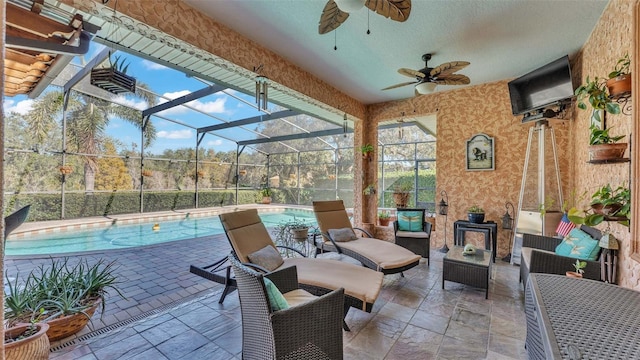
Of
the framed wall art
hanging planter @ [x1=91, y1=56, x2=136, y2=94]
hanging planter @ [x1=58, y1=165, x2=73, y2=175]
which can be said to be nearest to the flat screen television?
the framed wall art

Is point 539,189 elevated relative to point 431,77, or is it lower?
lower

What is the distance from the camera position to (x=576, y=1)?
→ 271 centimetres

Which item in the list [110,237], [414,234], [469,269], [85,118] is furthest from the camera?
[85,118]

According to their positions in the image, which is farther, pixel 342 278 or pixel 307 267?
pixel 307 267

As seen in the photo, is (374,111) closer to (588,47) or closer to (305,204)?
(588,47)

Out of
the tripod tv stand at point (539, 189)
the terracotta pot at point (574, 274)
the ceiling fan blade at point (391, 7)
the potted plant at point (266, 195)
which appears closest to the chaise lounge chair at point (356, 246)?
the terracotta pot at point (574, 274)

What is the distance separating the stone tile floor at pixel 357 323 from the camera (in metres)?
2.06

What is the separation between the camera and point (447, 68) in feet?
10.6

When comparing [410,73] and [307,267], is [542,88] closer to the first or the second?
[410,73]

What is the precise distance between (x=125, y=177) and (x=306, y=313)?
1040 centimetres

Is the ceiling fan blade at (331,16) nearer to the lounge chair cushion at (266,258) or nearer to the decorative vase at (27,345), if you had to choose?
the lounge chair cushion at (266,258)

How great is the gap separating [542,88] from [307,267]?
173 inches

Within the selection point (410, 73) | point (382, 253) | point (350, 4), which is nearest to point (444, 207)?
point (382, 253)

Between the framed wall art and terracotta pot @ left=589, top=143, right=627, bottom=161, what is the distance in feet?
9.49
